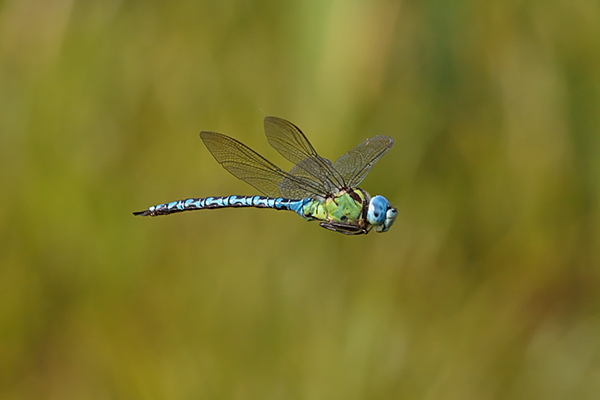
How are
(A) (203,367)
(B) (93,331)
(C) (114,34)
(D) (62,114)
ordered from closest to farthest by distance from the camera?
(A) (203,367)
(B) (93,331)
(D) (62,114)
(C) (114,34)

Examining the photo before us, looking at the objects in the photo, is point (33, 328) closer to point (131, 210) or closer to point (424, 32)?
point (131, 210)

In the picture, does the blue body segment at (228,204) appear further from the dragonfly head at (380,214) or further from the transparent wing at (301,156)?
the dragonfly head at (380,214)

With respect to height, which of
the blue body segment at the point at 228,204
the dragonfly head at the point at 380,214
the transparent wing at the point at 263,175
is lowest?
the dragonfly head at the point at 380,214

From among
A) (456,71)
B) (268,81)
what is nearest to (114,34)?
(268,81)

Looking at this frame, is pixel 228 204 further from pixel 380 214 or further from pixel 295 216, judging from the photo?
pixel 380 214

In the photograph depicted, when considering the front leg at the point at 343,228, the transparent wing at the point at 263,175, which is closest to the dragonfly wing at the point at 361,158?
the transparent wing at the point at 263,175

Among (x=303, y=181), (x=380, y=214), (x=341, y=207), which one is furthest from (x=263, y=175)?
(x=380, y=214)

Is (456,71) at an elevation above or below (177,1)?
below
